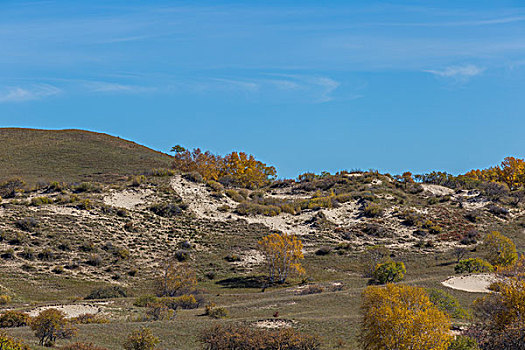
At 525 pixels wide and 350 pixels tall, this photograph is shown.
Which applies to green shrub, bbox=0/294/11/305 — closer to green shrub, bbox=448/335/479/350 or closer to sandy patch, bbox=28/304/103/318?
sandy patch, bbox=28/304/103/318

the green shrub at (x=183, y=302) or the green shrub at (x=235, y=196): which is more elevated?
the green shrub at (x=235, y=196)

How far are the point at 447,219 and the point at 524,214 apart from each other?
1368 centimetres

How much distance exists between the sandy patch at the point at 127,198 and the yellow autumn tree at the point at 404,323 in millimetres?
48561

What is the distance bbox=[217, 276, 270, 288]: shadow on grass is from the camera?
46656mm

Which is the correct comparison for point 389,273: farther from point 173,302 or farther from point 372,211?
point 372,211

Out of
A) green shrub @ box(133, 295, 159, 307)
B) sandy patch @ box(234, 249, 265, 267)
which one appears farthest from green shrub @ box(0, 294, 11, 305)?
sandy patch @ box(234, 249, 265, 267)

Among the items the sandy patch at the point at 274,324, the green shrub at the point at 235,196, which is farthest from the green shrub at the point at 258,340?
the green shrub at the point at 235,196

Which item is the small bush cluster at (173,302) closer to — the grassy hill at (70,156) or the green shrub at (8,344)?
the green shrub at (8,344)

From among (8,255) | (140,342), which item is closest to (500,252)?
(140,342)

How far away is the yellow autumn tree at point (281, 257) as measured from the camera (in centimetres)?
4850

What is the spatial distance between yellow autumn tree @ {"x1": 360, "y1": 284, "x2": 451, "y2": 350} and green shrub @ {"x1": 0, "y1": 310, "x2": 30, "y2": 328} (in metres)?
17.1

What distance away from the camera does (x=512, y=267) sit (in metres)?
22.9

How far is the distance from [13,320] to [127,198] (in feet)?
131

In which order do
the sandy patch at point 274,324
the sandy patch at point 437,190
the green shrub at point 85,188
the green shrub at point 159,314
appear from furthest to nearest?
the sandy patch at point 437,190
the green shrub at point 85,188
the green shrub at point 159,314
the sandy patch at point 274,324
